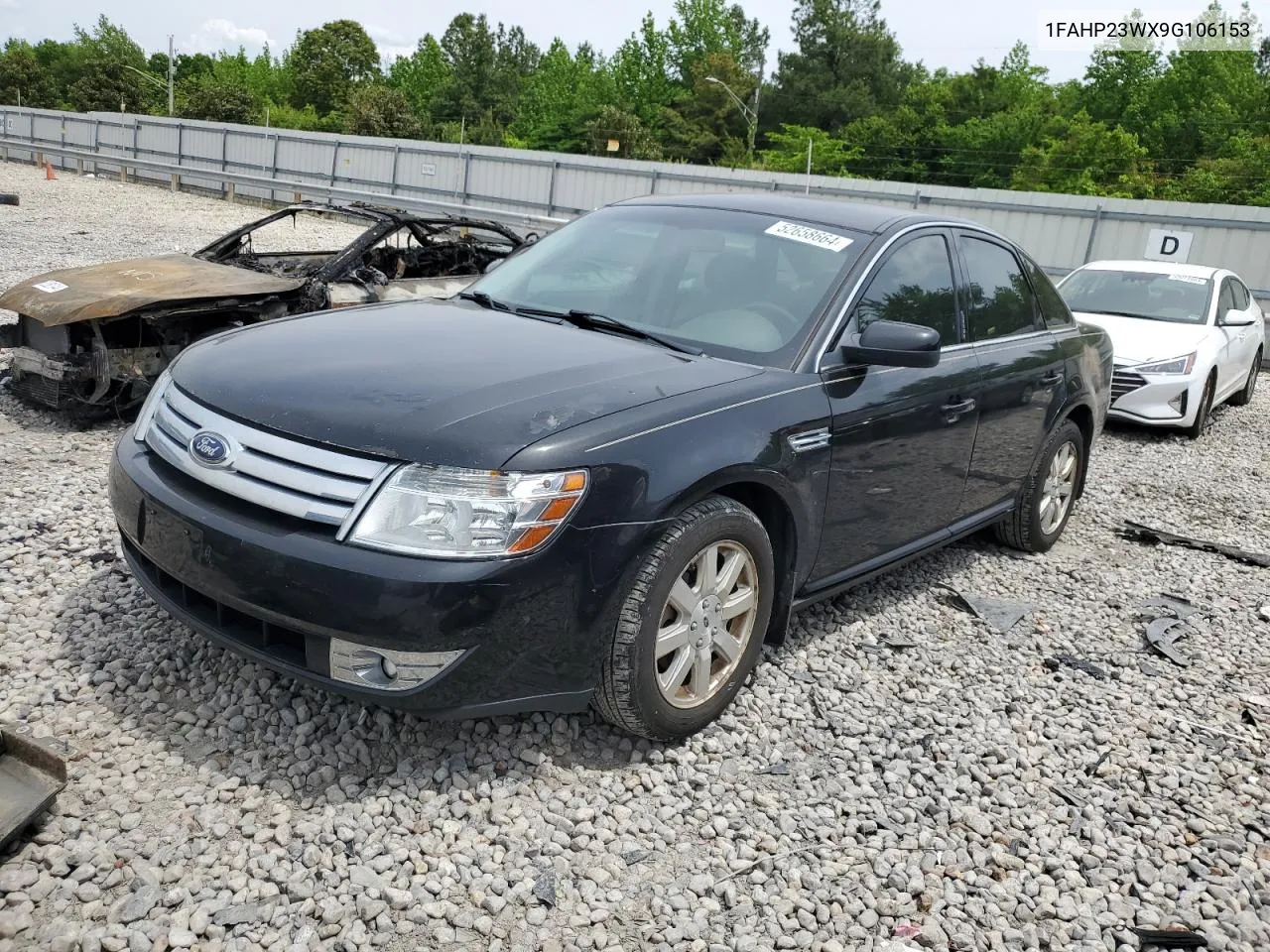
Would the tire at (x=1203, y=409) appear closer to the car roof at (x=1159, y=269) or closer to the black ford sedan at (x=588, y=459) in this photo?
the car roof at (x=1159, y=269)

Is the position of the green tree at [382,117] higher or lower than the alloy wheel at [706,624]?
higher

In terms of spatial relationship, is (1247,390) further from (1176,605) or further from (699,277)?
(699,277)

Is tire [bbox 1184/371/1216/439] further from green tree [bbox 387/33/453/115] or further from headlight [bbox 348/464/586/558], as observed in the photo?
green tree [bbox 387/33/453/115]

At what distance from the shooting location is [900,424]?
404 cm

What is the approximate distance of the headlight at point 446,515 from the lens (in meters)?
2.77

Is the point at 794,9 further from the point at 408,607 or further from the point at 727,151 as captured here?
the point at 408,607

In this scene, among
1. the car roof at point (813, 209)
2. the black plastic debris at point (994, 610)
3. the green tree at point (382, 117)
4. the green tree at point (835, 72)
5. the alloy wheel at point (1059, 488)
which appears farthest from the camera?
the green tree at point (835, 72)

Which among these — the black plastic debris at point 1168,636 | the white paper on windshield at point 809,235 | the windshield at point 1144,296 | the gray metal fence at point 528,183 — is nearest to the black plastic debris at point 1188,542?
the black plastic debris at point 1168,636

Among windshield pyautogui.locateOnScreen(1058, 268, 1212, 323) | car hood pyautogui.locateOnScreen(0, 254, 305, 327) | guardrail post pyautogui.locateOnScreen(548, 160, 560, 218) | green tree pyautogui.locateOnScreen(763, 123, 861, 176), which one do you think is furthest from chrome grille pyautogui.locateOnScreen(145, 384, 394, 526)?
green tree pyautogui.locateOnScreen(763, 123, 861, 176)

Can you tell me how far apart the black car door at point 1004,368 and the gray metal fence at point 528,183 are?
40.9ft

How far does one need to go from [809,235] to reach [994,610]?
6.53ft

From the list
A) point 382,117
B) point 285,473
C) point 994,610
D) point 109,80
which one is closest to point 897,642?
point 994,610

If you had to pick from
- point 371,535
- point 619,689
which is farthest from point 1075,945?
point 371,535

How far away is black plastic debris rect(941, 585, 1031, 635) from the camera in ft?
15.7
